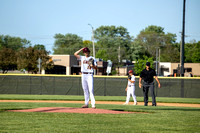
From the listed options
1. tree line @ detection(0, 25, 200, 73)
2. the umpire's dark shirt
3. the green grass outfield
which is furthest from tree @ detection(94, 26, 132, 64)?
the green grass outfield

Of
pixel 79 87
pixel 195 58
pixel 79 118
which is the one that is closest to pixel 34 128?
pixel 79 118

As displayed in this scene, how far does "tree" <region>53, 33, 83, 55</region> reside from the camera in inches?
4112

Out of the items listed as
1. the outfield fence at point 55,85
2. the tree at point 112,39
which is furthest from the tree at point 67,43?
the outfield fence at point 55,85

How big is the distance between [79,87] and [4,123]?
55.4 feet

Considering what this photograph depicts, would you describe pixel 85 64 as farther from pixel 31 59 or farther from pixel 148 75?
pixel 31 59

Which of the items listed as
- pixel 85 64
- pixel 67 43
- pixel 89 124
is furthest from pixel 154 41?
pixel 89 124

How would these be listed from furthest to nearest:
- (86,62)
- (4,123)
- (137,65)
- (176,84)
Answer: (137,65), (176,84), (86,62), (4,123)

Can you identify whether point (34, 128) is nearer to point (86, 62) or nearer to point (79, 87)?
point (86, 62)

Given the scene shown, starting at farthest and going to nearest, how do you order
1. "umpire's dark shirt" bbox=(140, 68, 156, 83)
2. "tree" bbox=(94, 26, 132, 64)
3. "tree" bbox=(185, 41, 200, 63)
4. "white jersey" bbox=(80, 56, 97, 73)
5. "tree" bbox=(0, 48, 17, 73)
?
"tree" bbox=(94, 26, 132, 64)
"tree" bbox=(185, 41, 200, 63)
"tree" bbox=(0, 48, 17, 73)
"umpire's dark shirt" bbox=(140, 68, 156, 83)
"white jersey" bbox=(80, 56, 97, 73)

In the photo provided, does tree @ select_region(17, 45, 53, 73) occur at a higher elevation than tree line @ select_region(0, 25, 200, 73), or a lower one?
lower

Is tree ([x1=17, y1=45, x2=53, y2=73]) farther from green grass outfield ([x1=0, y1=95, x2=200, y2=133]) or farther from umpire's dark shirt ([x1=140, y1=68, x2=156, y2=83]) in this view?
green grass outfield ([x1=0, y1=95, x2=200, y2=133])

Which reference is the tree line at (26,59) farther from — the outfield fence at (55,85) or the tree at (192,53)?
the tree at (192,53)

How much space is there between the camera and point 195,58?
253 ft

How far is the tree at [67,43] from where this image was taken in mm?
104438
